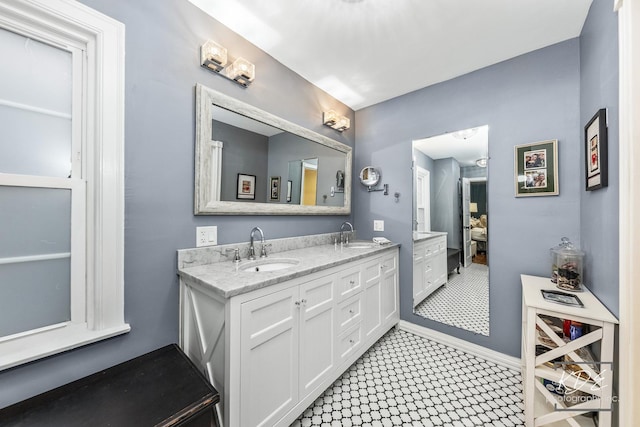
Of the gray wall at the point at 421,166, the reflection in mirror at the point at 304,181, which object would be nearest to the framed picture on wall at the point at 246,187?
the reflection in mirror at the point at 304,181

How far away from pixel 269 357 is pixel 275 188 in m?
1.18

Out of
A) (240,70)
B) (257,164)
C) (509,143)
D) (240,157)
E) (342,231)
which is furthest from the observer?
(342,231)

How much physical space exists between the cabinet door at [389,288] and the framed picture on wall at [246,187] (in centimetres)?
128

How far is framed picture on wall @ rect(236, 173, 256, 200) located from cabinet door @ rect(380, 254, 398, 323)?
1.28m

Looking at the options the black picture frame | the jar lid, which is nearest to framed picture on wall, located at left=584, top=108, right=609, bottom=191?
the jar lid

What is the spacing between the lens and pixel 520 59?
1875mm

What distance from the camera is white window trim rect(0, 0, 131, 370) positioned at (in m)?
1.10

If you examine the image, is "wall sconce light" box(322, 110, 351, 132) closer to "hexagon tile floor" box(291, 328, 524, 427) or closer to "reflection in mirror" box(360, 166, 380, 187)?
"reflection in mirror" box(360, 166, 380, 187)

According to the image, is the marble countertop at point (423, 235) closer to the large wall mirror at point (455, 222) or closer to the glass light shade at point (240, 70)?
the large wall mirror at point (455, 222)

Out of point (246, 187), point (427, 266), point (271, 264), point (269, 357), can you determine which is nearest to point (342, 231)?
point (427, 266)

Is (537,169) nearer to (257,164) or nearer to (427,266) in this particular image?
(427,266)

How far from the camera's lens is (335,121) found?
2.42 m

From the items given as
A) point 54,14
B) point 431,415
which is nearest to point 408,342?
point 431,415

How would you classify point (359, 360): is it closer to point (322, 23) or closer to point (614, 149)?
point (614, 149)
